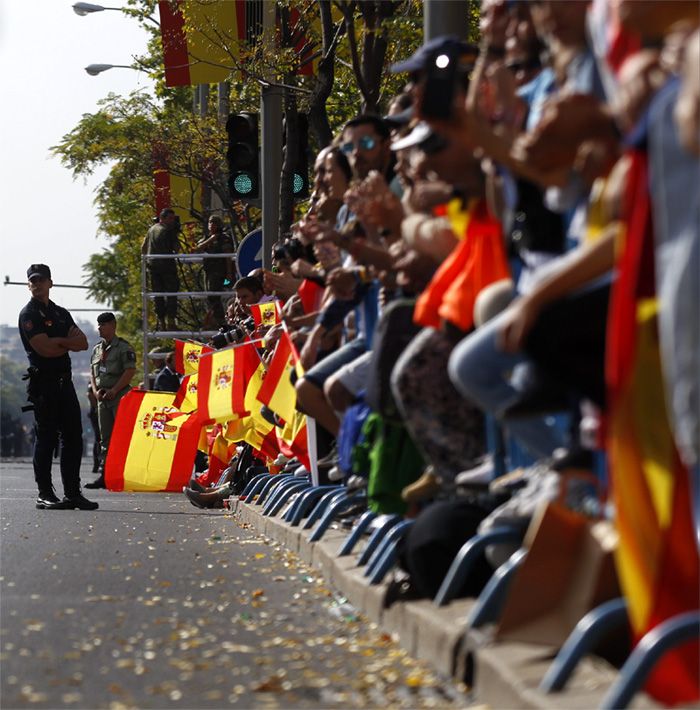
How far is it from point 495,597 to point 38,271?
1162cm

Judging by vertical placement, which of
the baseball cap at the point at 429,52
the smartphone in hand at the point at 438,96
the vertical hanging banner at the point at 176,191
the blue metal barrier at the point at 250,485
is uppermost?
the vertical hanging banner at the point at 176,191

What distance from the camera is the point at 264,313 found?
16.6m

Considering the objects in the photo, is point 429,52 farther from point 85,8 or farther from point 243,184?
point 85,8

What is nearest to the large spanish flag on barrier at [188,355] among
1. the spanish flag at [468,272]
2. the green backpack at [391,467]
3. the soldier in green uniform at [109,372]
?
the soldier in green uniform at [109,372]

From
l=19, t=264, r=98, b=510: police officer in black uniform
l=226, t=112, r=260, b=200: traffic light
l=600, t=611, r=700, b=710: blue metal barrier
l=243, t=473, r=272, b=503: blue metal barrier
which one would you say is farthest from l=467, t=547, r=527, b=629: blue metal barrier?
l=226, t=112, r=260, b=200: traffic light

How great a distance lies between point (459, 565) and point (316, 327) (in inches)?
182

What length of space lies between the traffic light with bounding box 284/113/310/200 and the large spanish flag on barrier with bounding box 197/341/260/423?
4.80 metres

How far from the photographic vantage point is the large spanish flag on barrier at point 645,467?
4.66m

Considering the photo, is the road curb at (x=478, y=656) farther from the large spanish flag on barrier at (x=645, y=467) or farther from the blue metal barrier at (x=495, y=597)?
the large spanish flag on barrier at (x=645, y=467)

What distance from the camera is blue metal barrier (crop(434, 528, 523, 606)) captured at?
6.18 m

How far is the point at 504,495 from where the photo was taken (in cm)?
701

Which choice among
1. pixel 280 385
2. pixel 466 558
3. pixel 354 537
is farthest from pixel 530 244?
pixel 280 385

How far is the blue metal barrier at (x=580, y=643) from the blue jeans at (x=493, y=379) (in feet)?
4.05

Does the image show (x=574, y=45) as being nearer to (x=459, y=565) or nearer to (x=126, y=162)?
(x=459, y=565)
